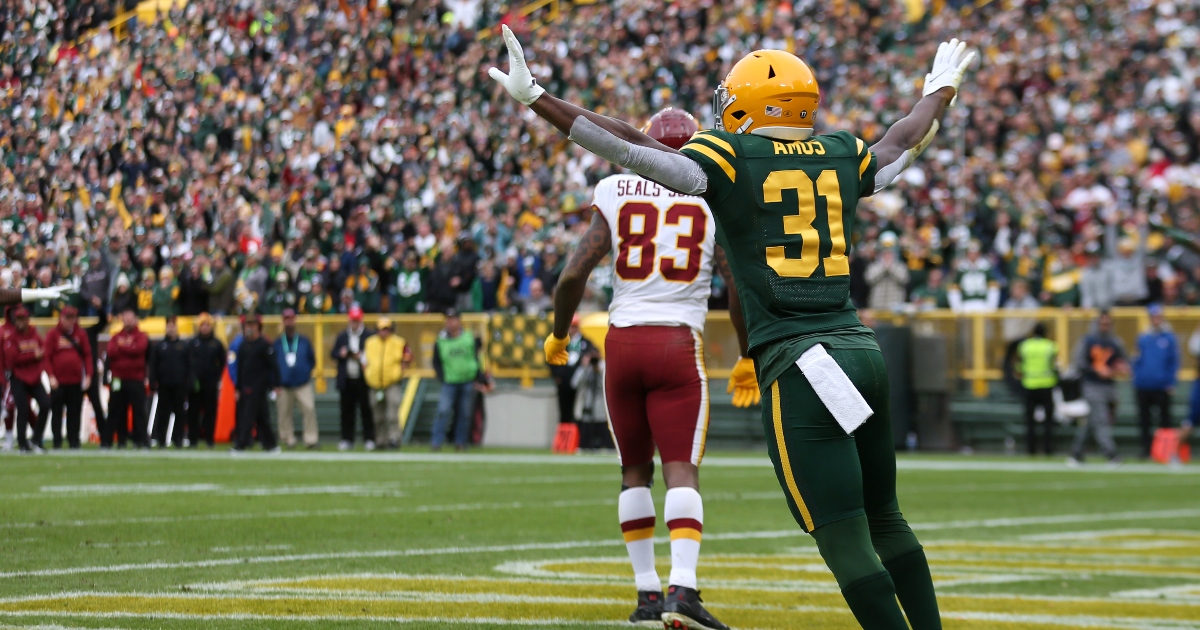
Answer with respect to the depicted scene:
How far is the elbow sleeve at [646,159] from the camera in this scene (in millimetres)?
4387

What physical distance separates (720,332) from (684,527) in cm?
1506

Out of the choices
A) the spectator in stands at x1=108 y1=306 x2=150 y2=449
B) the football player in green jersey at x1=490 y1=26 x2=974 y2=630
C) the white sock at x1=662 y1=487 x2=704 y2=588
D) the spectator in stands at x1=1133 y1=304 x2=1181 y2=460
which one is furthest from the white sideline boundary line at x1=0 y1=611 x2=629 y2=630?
the spectator in stands at x1=108 y1=306 x2=150 y2=449

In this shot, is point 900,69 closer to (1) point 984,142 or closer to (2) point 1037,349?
(1) point 984,142

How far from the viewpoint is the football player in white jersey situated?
21.8 ft

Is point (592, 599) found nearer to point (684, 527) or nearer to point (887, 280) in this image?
point (684, 527)

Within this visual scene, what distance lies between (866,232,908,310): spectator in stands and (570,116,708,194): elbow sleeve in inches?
630

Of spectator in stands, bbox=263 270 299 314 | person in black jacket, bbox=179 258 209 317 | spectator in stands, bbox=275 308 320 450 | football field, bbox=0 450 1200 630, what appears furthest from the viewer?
person in black jacket, bbox=179 258 209 317

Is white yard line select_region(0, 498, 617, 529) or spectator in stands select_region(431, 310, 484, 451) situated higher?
spectator in stands select_region(431, 310, 484, 451)

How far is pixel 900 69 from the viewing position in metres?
23.2

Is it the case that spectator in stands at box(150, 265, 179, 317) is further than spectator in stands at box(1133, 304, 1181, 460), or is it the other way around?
spectator in stands at box(150, 265, 179, 317)

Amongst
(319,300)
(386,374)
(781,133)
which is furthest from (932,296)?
(781,133)

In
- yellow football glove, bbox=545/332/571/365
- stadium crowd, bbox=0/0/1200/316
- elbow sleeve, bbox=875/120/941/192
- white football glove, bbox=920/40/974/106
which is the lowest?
yellow football glove, bbox=545/332/571/365

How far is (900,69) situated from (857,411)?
1958 centimetres

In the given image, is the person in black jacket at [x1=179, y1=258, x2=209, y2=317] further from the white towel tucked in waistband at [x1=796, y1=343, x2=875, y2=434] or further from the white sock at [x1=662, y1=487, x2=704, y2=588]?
the white towel tucked in waistband at [x1=796, y1=343, x2=875, y2=434]
